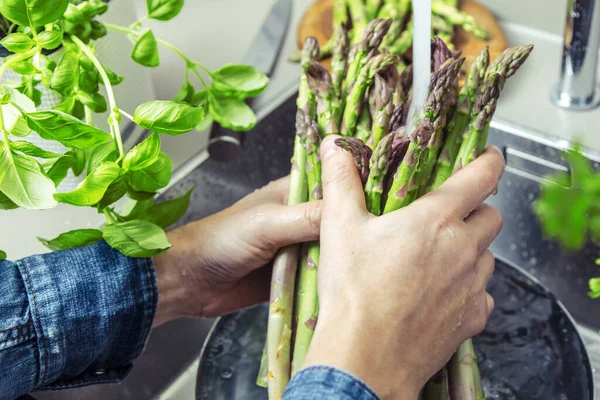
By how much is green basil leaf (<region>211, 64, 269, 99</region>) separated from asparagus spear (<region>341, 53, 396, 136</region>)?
0.38ft

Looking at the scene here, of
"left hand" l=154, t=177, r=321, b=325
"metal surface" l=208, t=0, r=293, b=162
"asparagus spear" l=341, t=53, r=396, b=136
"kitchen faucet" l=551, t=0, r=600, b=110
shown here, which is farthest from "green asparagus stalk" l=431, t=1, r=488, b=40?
"left hand" l=154, t=177, r=321, b=325

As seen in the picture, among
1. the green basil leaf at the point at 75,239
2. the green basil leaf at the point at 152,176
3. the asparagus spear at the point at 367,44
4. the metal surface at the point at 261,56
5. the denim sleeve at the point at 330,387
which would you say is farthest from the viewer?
the metal surface at the point at 261,56

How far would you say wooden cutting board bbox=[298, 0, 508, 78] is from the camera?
1.28 m

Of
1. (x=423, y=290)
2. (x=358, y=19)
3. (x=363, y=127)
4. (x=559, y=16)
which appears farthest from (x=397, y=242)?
(x=559, y=16)

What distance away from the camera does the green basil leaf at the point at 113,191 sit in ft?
2.53

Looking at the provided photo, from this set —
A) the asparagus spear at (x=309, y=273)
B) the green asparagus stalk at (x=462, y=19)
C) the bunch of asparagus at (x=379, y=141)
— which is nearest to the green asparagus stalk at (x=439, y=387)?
the bunch of asparagus at (x=379, y=141)

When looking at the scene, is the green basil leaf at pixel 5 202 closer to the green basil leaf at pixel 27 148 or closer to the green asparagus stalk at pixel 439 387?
the green basil leaf at pixel 27 148

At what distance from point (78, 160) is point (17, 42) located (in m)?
0.14

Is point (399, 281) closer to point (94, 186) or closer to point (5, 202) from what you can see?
point (94, 186)

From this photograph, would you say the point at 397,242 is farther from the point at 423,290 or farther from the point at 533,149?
the point at 533,149

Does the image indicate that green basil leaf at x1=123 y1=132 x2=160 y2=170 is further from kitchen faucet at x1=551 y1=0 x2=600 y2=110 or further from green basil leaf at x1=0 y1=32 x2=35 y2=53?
kitchen faucet at x1=551 y1=0 x2=600 y2=110

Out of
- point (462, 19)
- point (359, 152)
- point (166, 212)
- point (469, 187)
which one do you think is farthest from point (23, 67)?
point (462, 19)

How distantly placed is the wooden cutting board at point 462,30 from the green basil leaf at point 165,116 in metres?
0.57

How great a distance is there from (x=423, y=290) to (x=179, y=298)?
37cm
